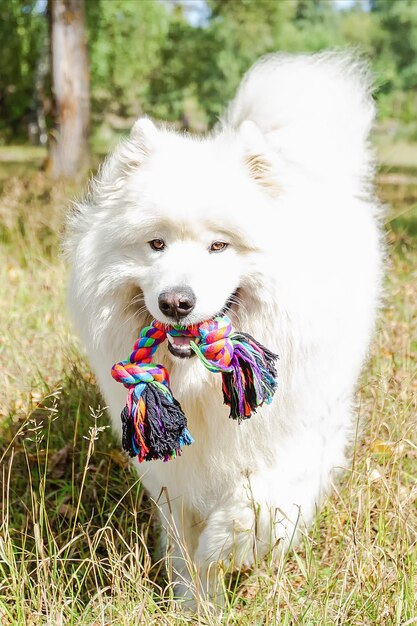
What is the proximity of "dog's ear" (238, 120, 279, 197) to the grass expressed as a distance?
83 centimetres

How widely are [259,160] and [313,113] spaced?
1367 millimetres

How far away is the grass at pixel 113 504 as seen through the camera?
2291 mm

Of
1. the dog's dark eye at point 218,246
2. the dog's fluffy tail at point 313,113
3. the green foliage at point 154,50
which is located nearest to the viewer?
the dog's dark eye at point 218,246

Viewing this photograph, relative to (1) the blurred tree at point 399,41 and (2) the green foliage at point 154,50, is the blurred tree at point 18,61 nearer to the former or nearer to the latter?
(2) the green foliage at point 154,50

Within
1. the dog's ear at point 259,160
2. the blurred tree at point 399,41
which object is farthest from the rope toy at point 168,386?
the blurred tree at point 399,41

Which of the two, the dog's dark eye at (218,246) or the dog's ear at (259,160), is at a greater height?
the dog's ear at (259,160)

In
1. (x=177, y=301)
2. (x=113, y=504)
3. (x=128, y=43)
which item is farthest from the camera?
(x=128, y=43)

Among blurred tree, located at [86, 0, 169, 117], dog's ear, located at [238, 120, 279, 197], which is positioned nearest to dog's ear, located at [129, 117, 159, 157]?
dog's ear, located at [238, 120, 279, 197]

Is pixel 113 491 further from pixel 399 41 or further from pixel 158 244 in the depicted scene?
pixel 399 41

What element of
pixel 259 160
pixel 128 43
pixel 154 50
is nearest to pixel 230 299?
pixel 259 160

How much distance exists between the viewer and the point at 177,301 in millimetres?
2258

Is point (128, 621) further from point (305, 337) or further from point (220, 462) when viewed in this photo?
point (305, 337)

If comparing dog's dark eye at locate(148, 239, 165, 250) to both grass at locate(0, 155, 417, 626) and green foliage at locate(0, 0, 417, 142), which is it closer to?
grass at locate(0, 155, 417, 626)

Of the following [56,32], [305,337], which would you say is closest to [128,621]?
[305,337]
